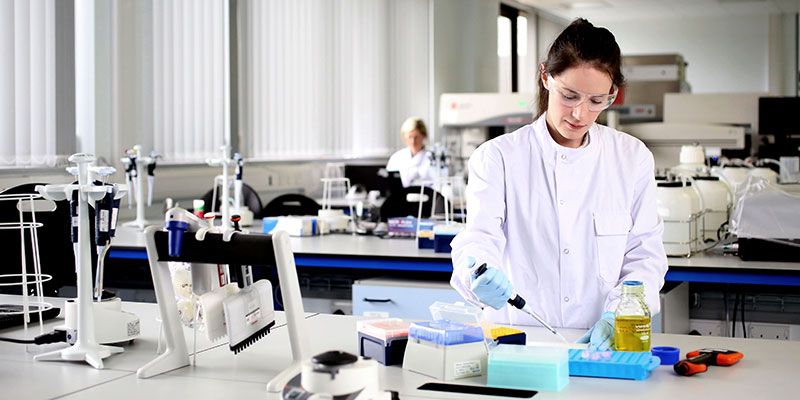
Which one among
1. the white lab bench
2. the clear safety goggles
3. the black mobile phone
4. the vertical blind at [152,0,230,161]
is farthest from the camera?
the vertical blind at [152,0,230,161]

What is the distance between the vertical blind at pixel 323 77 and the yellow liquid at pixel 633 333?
464 centimetres

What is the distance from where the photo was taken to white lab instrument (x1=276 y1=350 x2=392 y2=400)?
121 centimetres

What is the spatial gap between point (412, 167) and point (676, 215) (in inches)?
155

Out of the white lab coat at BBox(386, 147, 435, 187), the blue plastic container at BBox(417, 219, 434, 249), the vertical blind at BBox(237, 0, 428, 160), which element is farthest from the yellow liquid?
the white lab coat at BBox(386, 147, 435, 187)

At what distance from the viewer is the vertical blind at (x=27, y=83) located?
4305mm

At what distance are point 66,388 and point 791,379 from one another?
1214 mm

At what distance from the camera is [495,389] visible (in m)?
1.56

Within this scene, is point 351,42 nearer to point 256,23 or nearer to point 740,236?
point 256,23

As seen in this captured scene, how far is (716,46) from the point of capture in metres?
12.0

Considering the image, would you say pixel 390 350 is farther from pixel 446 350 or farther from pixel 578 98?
pixel 578 98

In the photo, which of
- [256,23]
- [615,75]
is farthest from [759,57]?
[615,75]

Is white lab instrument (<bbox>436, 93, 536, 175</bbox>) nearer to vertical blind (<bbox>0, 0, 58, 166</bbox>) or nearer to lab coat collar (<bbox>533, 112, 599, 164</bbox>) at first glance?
vertical blind (<bbox>0, 0, 58, 166</bbox>)

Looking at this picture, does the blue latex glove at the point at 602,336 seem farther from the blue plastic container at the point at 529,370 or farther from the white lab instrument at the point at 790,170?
the white lab instrument at the point at 790,170

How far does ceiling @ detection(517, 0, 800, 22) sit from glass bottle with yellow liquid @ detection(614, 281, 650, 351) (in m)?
8.52
